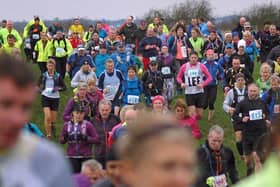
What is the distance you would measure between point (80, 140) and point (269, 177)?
29.1 feet

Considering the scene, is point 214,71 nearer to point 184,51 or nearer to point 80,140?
point 184,51

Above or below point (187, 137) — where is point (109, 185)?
below

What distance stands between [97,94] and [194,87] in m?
3.30

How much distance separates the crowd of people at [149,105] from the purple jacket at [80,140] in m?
0.01

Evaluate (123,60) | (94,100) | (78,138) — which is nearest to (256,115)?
(94,100)

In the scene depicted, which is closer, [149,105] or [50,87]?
[50,87]

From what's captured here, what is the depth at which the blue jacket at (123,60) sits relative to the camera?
18769 millimetres

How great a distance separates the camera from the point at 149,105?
628 inches

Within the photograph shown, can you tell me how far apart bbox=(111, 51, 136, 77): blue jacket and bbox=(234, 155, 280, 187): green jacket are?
16.0 m

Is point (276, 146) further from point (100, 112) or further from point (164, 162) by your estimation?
point (100, 112)

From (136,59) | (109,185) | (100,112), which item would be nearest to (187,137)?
(109,185)

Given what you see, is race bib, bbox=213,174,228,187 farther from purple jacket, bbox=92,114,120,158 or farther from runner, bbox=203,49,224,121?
runner, bbox=203,49,224,121

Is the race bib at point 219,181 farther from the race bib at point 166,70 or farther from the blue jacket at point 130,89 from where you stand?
the race bib at point 166,70

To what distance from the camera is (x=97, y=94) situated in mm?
14172
